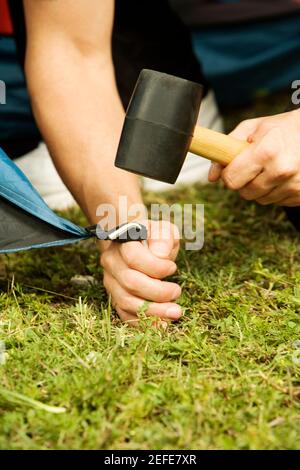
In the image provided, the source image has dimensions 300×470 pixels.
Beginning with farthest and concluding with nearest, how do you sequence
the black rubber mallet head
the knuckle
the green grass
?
the knuckle < the black rubber mallet head < the green grass

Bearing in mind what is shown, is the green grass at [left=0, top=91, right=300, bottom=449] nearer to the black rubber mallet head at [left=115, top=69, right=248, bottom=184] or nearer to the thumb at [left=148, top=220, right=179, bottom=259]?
the thumb at [left=148, top=220, right=179, bottom=259]

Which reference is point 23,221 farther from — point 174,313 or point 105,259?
point 174,313

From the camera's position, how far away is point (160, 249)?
1.45 metres

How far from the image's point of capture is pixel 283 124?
151cm

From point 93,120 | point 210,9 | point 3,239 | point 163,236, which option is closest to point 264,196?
point 163,236

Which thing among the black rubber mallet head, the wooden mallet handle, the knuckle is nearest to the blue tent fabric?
the knuckle

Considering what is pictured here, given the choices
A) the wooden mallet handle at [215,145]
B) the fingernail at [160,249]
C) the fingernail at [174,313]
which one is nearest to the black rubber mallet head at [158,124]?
the wooden mallet handle at [215,145]

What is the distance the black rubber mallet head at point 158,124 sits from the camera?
4.48 ft

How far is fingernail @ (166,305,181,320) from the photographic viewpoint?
1400 millimetres

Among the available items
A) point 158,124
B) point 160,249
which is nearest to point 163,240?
point 160,249

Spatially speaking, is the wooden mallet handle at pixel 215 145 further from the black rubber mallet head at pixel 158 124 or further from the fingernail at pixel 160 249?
the fingernail at pixel 160 249

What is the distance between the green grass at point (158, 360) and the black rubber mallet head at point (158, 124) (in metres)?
0.33
